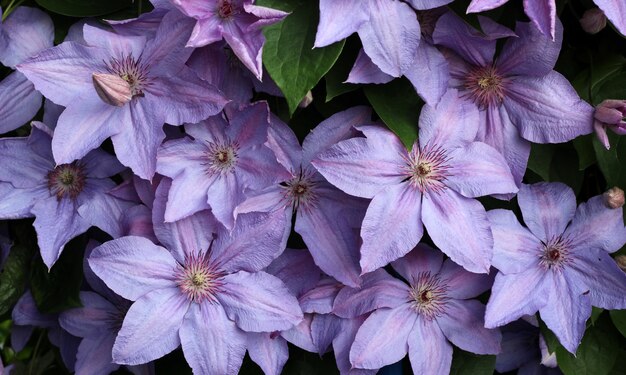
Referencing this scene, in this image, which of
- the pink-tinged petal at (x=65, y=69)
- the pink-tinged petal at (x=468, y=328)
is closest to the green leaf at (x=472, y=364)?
the pink-tinged petal at (x=468, y=328)

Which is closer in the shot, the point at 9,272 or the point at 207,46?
the point at 207,46

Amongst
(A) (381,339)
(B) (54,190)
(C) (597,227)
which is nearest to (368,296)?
(A) (381,339)

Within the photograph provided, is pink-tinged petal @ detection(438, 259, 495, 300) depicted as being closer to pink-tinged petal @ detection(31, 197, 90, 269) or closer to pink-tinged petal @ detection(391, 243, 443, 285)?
pink-tinged petal @ detection(391, 243, 443, 285)

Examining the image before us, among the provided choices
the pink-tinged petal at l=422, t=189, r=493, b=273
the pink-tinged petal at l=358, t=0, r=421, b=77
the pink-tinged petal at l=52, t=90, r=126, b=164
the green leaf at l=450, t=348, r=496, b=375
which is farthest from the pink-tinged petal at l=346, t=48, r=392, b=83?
the green leaf at l=450, t=348, r=496, b=375

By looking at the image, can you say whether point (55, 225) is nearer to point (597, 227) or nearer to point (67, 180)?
point (67, 180)

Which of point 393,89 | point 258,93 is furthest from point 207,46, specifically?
point 393,89

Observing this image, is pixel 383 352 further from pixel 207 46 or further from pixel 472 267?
pixel 207 46
